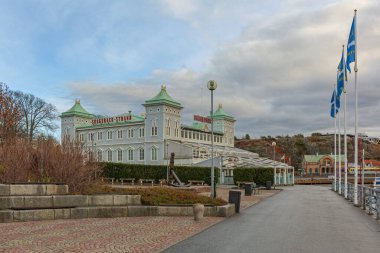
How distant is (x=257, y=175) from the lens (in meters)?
49.2

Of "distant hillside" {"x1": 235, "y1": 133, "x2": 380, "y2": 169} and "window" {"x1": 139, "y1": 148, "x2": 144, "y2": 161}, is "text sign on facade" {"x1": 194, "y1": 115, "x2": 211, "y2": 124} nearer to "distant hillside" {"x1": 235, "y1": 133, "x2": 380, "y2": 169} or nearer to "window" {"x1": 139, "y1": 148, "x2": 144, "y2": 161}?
"window" {"x1": 139, "y1": 148, "x2": 144, "y2": 161}

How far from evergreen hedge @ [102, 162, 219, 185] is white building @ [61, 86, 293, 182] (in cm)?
774

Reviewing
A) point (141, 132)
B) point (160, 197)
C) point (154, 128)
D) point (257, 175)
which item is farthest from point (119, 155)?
point (160, 197)

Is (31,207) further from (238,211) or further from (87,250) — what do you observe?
(238,211)

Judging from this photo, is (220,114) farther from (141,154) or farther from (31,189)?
(31,189)

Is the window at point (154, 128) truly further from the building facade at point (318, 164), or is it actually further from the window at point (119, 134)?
the building facade at point (318, 164)

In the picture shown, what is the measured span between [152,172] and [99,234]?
130 ft

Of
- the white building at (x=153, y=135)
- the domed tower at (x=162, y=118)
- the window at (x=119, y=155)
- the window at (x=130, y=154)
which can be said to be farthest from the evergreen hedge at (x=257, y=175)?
the window at (x=119, y=155)

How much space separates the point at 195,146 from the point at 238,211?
4643 cm

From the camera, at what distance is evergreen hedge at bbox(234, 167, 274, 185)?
4866cm

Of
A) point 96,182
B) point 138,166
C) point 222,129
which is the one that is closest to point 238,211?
point 96,182

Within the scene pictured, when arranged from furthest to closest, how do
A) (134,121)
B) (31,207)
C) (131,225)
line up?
(134,121), (31,207), (131,225)

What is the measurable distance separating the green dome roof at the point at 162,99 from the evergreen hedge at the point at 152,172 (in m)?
18.2

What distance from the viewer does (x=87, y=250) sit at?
9.37 meters
